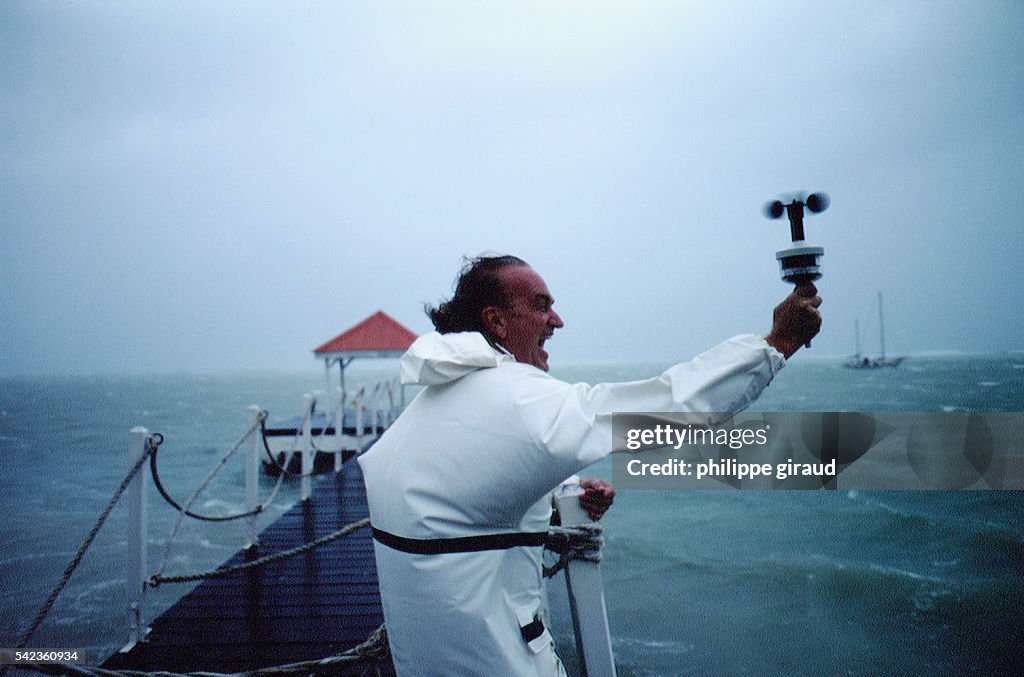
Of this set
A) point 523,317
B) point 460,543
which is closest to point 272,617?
point 460,543

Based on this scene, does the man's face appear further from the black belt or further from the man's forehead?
the black belt

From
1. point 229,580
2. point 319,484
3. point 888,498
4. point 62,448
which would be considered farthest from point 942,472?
point 62,448

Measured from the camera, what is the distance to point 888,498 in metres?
23.0

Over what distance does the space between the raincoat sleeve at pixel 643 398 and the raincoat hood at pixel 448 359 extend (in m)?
0.12

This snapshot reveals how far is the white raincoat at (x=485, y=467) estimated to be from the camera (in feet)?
3.66

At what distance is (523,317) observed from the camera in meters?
1.49

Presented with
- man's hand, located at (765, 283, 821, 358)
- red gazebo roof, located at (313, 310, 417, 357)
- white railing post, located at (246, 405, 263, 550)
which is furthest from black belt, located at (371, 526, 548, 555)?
red gazebo roof, located at (313, 310, 417, 357)

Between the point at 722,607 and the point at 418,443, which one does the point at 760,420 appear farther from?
the point at 722,607

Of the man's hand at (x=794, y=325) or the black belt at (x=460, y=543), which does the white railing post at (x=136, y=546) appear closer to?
the black belt at (x=460, y=543)

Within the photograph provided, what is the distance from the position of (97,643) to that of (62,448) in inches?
1308

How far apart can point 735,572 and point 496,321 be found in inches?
596

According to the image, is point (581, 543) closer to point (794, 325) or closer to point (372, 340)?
point (794, 325)

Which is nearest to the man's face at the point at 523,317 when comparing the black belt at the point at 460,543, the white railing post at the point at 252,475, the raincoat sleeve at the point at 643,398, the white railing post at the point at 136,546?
the raincoat sleeve at the point at 643,398

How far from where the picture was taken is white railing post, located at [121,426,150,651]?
12.6 ft
